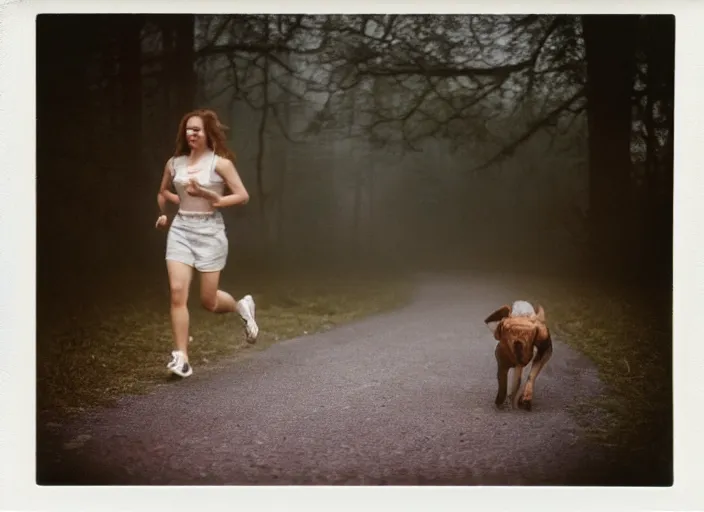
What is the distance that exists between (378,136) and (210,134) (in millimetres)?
1081

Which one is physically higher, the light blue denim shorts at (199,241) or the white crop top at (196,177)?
the white crop top at (196,177)

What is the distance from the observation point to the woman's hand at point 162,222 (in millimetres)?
5426

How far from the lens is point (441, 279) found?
545cm

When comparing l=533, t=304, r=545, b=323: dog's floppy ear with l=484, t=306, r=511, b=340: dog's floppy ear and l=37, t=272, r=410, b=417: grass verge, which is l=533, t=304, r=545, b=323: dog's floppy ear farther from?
l=37, t=272, r=410, b=417: grass verge

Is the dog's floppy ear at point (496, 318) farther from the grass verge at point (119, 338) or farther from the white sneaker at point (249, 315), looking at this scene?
the white sneaker at point (249, 315)

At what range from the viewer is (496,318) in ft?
17.9

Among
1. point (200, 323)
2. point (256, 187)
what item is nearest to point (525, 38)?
point (256, 187)

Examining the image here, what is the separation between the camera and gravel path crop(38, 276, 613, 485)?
212 inches

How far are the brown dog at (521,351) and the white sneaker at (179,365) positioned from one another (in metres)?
A: 2.00

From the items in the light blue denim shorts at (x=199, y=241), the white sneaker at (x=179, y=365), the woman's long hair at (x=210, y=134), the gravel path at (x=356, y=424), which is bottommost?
the gravel path at (x=356, y=424)

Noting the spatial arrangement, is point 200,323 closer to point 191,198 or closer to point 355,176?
point 191,198
